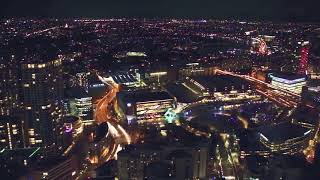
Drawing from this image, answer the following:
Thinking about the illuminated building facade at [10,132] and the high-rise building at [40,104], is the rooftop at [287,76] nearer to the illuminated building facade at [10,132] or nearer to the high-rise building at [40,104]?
the high-rise building at [40,104]

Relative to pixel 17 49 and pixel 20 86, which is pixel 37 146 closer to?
pixel 20 86

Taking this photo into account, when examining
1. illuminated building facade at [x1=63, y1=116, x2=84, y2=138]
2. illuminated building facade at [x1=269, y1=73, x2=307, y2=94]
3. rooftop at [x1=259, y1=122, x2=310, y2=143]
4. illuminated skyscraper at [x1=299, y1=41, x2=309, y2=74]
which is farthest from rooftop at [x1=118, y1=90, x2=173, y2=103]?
illuminated skyscraper at [x1=299, y1=41, x2=309, y2=74]

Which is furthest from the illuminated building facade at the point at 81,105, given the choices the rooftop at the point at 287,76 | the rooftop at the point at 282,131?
the rooftop at the point at 287,76

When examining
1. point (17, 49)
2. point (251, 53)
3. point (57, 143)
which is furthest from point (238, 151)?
point (251, 53)

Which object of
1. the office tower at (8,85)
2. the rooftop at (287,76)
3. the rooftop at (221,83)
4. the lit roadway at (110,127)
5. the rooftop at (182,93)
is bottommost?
the lit roadway at (110,127)

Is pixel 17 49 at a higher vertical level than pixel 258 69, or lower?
higher

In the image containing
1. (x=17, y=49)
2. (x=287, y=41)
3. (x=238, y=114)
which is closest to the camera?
(x=17, y=49)

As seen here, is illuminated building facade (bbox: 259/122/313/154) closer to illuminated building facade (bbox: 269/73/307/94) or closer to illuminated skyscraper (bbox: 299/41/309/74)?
illuminated building facade (bbox: 269/73/307/94)
